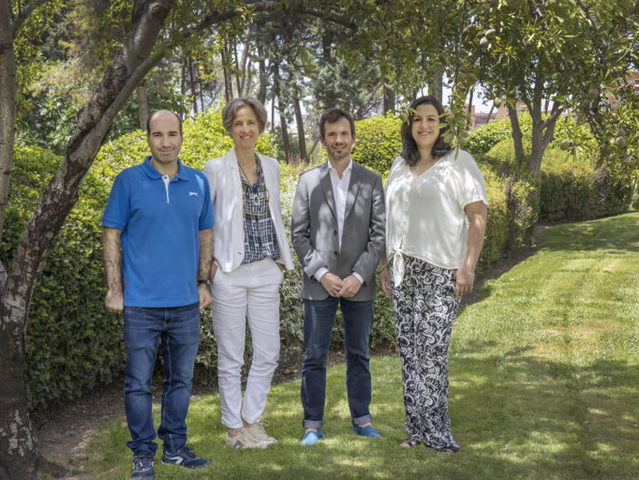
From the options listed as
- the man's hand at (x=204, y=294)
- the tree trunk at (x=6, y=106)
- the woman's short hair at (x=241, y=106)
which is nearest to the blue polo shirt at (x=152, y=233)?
the man's hand at (x=204, y=294)

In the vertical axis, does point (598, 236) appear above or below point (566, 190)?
below

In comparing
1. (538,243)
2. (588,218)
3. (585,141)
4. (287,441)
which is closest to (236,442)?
(287,441)

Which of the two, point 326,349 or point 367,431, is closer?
point 326,349

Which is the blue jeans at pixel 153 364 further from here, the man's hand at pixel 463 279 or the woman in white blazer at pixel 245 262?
the man's hand at pixel 463 279

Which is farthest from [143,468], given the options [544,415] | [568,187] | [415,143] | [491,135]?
[491,135]

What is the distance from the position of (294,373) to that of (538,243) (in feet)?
36.5

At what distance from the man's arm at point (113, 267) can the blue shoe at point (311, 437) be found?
1.58 metres

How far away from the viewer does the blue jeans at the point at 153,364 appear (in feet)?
11.4

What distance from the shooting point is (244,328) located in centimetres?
405

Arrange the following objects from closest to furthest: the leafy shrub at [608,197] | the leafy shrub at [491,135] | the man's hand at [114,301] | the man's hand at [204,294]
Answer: the man's hand at [114,301], the man's hand at [204,294], the leafy shrub at [608,197], the leafy shrub at [491,135]

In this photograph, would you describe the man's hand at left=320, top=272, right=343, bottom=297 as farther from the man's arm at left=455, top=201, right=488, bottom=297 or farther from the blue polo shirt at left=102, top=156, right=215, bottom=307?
the blue polo shirt at left=102, top=156, right=215, bottom=307

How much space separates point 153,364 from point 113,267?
1.99ft

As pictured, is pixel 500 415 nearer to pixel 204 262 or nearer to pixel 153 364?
pixel 204 262

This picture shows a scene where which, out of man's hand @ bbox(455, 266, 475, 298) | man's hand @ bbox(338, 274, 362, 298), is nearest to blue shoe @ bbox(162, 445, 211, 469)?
man's hand @ bbox(338, 274, 362, 298)
